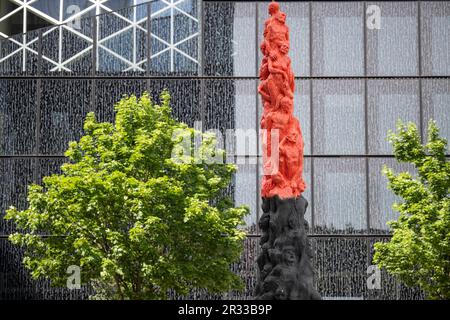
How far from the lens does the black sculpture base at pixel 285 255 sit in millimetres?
17188

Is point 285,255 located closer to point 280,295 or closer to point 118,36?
point 280,295

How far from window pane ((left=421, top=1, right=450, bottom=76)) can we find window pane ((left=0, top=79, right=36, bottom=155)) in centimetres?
1177

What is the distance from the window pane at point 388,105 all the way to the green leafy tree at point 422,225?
104 inches

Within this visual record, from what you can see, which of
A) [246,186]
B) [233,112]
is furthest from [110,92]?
[246,186]

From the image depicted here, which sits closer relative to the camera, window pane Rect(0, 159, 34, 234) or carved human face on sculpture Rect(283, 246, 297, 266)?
carved human face on sculpture Rect(283, 246, 297, 266)

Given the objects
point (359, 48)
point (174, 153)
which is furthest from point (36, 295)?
point (359, 48)

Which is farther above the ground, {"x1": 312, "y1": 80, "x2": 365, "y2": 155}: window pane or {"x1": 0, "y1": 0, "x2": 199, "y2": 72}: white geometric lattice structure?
{"x1": 0, "y1": 0, "x2": 199, "y2": 72}: white geometric lattice structure

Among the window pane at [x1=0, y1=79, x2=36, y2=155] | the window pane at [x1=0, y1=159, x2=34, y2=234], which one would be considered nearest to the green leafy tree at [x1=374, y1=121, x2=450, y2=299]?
the window pane at [x1=0, y1=159, x2=34, y2=234]

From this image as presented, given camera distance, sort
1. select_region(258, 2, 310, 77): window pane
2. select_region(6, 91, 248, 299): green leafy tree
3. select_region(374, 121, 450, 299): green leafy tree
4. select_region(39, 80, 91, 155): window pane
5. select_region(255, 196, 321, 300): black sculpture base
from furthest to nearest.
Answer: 1. select_region(258, 2, 310, 77): window pane
2. select_region(39, 80, 91, 155): window pane
3. select_region(374, 121, 450, 299): green leafy tree
4. select_region(6, 91, 248, 299): green leafy tree
5. select_region(255, 196, 321, 300): black sculpture base

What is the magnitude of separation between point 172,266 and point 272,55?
849cm

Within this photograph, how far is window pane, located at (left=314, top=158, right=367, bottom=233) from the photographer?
100 feet

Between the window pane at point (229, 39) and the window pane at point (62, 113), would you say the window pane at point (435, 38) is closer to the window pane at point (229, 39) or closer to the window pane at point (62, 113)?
the window pane at point (229, 39)

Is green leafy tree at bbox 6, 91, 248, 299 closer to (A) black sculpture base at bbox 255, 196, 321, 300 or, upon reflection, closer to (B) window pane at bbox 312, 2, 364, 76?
(B) window pane at bbox 312, 2, 364, 76

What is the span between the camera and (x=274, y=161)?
17.7 m
